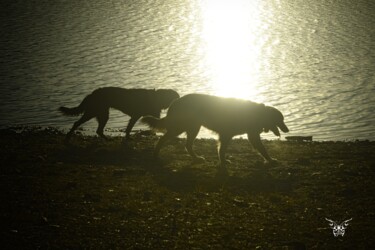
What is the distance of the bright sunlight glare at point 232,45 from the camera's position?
3741 centimetres

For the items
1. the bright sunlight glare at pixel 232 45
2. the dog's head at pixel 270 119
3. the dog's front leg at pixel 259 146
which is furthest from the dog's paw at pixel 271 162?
the bright sunlight glare at pixel 232 45

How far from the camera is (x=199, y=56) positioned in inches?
2032

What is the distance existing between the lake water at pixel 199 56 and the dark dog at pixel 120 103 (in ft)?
15.7

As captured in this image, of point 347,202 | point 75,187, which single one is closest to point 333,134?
point 347,202

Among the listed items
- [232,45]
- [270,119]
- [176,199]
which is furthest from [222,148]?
[232,45]

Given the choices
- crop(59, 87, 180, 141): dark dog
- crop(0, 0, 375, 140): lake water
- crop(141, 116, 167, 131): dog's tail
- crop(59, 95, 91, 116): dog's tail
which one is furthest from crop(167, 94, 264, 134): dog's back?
crop(0, 0, 375, 140): lake water

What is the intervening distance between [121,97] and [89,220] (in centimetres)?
783

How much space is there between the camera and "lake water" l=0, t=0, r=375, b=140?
27.7 meters

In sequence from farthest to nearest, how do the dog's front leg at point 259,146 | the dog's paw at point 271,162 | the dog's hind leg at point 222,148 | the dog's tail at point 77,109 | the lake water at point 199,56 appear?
the lake water at point 199,56, the dog's tail at point 77,109, the dog's front leg at point 259,146, the dog's paw at point 271,162, the dog's hind leg at point 222,148

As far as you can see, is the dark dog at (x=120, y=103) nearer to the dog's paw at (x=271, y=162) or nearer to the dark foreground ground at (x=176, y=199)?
the dark foreground ground at (x=176, y=199)

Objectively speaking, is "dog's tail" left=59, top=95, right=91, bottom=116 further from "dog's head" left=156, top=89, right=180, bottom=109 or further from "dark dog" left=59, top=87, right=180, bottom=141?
"dog's head" left=156, top=89, right=180, bottom=109

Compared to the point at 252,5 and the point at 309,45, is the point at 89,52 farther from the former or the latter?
the point at 252,5

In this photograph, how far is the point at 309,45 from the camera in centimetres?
5634

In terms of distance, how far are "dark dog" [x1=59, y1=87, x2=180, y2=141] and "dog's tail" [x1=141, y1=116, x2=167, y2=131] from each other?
1729 millimetres
